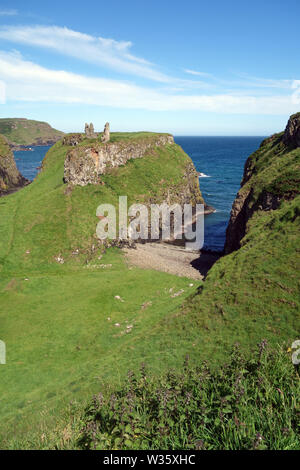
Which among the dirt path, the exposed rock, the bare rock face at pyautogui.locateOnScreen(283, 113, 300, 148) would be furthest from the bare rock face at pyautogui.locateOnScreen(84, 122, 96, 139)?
the bare rock face at pyautogui.locateOnScreen(283, 113, 300, 148)

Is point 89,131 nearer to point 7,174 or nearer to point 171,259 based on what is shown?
point 7,174

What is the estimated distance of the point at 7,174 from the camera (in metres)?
135

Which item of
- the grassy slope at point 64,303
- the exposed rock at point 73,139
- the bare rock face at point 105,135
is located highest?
the exposed rock at point 73,139

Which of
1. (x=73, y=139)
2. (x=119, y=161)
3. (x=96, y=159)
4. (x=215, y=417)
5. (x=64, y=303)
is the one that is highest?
(x=73, y=139)

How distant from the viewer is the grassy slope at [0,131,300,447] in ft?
73.0

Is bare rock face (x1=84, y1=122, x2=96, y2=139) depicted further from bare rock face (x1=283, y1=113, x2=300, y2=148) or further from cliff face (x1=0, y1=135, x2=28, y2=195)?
bare rock face (x1=283, y1=113, x2=300, y2=148)

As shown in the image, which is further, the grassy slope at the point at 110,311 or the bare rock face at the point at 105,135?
the bare rock face at the point at 105,135

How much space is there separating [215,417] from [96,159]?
74861 mm

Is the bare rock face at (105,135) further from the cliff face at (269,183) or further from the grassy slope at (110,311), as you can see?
the cliff face at (269,183)

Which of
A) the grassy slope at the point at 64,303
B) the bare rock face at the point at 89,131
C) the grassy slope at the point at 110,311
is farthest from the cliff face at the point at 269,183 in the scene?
the bare rock face at the point at 89,131

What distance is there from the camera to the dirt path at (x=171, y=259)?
55.0 meters

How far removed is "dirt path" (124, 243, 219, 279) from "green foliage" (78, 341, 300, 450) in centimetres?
4081

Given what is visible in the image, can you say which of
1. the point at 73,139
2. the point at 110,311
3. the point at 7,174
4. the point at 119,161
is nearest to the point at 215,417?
the point at 110,311

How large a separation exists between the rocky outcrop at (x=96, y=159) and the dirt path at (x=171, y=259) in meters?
24.0
